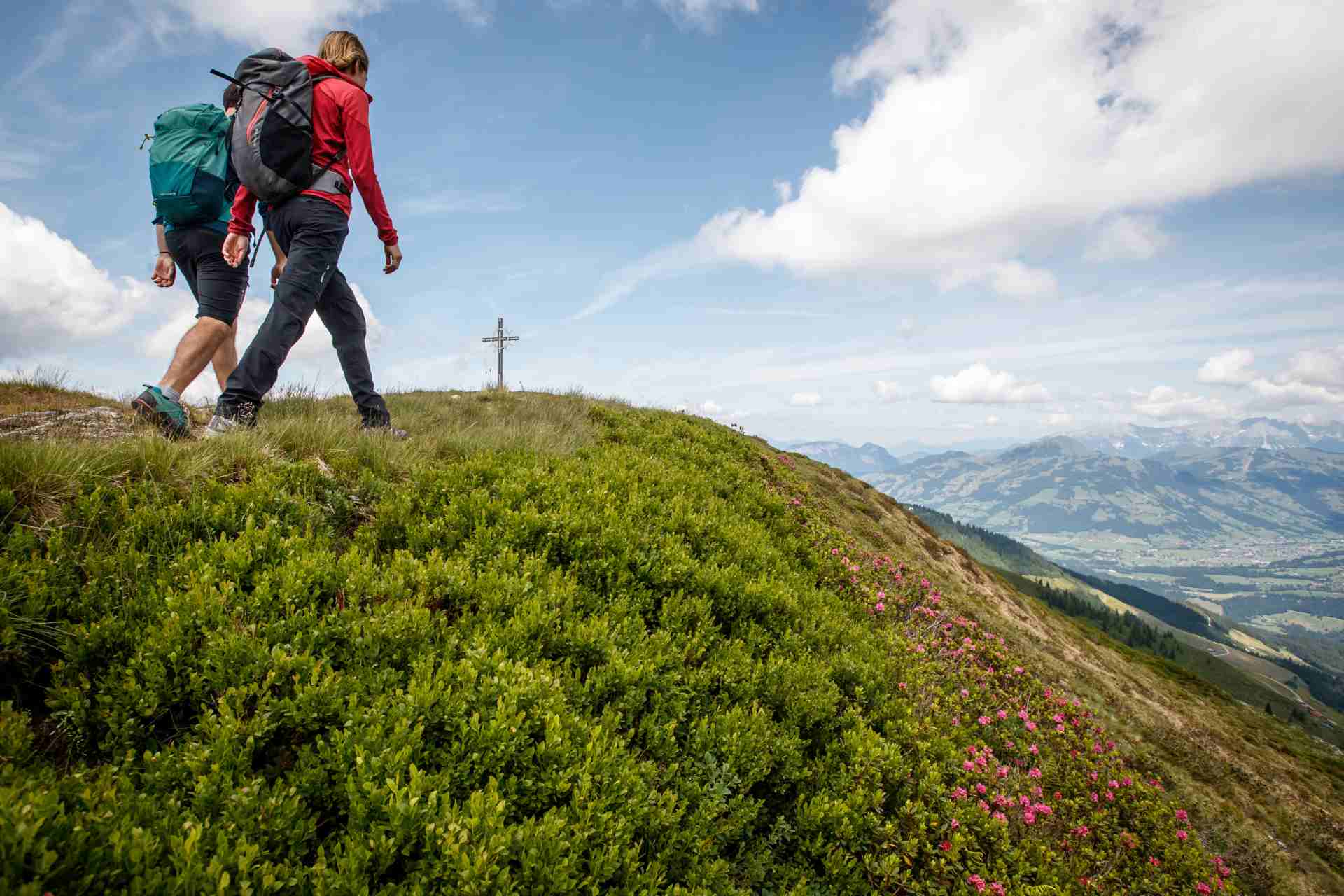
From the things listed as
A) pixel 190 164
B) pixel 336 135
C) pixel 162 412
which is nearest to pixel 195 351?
pixel 162 412

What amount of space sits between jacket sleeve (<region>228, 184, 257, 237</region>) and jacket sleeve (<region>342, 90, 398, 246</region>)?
1.08 meters

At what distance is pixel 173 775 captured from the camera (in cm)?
259

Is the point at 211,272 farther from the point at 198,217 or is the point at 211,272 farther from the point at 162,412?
the point at 162,412

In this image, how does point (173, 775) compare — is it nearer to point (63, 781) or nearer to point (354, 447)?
point (63, 781)

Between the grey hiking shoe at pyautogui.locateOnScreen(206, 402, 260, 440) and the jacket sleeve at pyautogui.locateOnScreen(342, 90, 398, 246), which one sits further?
the jacket sleeve at pyautogui.locateOnScreen(342, 90, 398, 246)

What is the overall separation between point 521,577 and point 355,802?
209 cm

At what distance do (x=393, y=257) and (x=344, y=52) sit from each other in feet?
7.59

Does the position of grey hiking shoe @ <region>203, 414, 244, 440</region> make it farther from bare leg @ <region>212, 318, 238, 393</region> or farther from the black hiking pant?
bare leg @ <region>212, 318, 238, 393</region>

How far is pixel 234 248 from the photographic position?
599cm

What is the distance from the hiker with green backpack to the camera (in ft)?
19.8

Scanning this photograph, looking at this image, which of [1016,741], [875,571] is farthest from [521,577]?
[875,571]

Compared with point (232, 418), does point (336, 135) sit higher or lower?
higher

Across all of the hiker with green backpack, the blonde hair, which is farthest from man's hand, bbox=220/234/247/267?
the blonde hair

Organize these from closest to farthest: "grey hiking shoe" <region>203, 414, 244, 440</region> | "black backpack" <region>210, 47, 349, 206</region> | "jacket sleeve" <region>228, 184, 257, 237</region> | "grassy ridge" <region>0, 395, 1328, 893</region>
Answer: "grassy ridge" <region>0, 395, 1328, 893</region> < "grey hiking shoe" <region>203, 414, 244, 440</region> < "black backpack" <region>210, 47, 349, 206</region> < "jacket sleeve" <region>228, 184, 257, 237</region>
